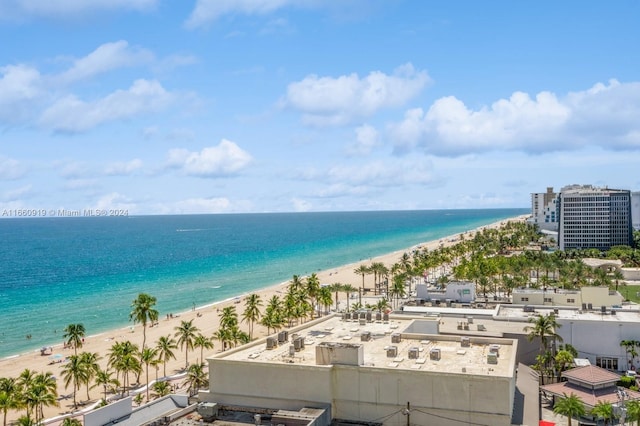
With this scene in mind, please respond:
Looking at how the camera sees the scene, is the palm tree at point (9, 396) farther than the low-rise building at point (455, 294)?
No

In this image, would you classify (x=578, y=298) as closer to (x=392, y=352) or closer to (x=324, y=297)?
(x=324, y=297)

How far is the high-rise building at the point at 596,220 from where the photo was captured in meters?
185

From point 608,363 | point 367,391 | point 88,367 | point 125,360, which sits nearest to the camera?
point 367,391

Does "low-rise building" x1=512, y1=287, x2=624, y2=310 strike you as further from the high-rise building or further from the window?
the high-rise building

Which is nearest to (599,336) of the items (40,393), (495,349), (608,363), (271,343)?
(608,363)

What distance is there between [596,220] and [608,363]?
142935mm

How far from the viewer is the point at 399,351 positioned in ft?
135

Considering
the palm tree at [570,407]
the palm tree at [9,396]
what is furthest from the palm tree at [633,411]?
the palm tree at [9,396]

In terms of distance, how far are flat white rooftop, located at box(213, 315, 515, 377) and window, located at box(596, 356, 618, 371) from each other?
80.0 ft

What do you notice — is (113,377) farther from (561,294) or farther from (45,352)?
(561,294)

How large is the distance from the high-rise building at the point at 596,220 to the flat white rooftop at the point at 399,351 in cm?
15855

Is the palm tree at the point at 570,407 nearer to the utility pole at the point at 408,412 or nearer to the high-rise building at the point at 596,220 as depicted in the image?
the utility pole at the point at 408,412

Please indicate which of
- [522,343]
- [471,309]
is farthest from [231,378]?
[471,309]

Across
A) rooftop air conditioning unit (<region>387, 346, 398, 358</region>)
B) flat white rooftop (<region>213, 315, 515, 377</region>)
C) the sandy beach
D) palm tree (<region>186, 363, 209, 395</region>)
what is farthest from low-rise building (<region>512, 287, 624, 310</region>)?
palm tree (<region>186, 363, 209, 395</region>)
